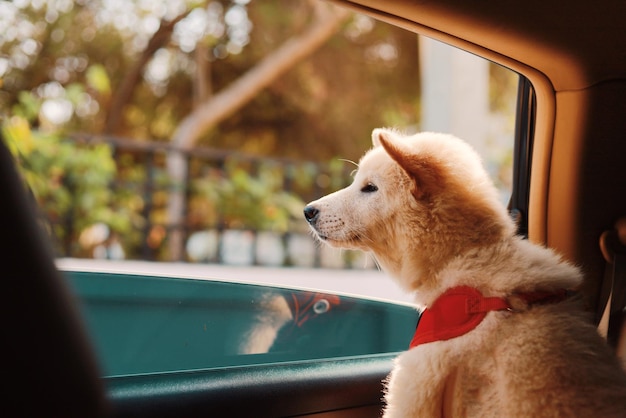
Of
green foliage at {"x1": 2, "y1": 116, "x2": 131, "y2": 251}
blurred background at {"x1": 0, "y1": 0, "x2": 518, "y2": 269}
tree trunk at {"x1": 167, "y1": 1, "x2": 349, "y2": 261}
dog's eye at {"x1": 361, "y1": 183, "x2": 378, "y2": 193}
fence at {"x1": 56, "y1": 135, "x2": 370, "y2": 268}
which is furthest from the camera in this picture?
tree trunk at {"x1": 167, "y1": 1, "x2": 349, "y2": 261}

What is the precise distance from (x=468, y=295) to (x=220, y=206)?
518cm

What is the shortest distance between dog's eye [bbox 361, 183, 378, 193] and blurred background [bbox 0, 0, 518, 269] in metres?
2.20

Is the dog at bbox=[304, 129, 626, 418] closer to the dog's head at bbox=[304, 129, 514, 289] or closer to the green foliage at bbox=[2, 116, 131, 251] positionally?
the dog's head at bbox=[304, 129, 514, 289]

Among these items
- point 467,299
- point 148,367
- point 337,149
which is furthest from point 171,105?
point 467,299

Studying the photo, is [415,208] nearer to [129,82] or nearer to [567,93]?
[567,93]

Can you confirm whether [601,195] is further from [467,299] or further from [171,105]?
[171,105]

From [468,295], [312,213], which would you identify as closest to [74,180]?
[312,213]

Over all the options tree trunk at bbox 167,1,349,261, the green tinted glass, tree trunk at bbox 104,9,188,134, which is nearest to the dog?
the green tinted glass

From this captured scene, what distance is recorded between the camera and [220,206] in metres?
6.72

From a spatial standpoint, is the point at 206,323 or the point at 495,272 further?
the point at 206,323

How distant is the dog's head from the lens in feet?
6.25

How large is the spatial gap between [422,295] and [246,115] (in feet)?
22.9

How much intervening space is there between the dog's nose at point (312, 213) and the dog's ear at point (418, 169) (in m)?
0.40

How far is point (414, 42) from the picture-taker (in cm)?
808
